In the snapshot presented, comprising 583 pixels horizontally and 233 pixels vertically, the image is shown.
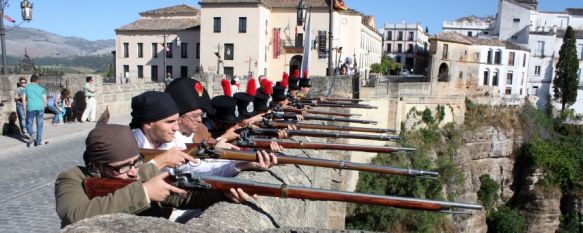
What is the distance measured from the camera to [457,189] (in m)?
28.3

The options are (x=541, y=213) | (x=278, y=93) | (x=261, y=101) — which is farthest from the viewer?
(x=541, y=213)

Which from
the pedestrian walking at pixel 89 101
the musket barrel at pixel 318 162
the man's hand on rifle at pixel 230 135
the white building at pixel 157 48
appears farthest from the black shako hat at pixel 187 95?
the white building at pixel 157 48

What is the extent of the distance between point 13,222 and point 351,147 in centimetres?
453

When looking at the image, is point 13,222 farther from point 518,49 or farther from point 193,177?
point 518,49

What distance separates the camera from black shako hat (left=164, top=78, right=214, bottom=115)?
14.9 feet

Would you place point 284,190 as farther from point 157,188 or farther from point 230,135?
point 230,135

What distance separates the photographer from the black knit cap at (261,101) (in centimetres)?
710

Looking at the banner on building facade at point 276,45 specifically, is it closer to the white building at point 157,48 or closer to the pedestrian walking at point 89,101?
the white building at point 157,48

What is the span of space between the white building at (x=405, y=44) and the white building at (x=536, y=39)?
61.2 feet

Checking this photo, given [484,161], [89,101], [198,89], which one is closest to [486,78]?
[484,161]

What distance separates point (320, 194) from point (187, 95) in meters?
2.17

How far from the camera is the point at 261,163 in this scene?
11.9ft

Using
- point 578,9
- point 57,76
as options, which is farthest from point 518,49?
point 57,76

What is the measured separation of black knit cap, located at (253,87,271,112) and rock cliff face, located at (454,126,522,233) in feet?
79.2
